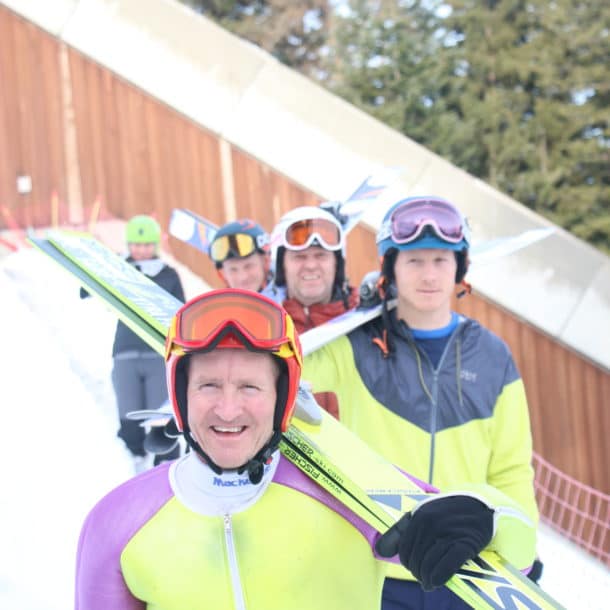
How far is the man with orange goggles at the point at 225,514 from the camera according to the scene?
1.42m

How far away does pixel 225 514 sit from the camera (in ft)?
4.87

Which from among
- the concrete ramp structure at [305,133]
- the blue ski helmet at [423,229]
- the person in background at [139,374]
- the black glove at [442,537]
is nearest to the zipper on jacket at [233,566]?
the black glove at [442,537]

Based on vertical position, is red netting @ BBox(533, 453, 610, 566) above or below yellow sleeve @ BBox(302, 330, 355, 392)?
below

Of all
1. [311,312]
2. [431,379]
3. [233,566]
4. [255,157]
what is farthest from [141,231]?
[233,566]

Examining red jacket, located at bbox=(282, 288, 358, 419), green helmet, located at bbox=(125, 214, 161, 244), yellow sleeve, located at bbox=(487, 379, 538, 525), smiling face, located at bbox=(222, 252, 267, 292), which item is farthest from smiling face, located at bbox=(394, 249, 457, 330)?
green helmet, located at bbox=(125, 214, 161, 244)

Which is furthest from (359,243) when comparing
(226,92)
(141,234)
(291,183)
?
(141,234)

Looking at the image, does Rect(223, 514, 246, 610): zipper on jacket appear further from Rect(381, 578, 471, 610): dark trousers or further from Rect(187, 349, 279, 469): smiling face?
Rect(381, 578, 471, 610): dark trousers

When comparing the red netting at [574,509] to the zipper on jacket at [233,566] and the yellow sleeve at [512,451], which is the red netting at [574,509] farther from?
the zipper on jacket at [233,566]

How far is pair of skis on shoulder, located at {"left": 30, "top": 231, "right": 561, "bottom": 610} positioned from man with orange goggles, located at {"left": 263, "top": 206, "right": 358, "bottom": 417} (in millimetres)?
874

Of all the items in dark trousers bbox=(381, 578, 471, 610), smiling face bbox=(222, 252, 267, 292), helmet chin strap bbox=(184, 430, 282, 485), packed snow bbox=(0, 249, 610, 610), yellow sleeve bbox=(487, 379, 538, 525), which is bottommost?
packed snow bbox=(0, 249, 610, 610)

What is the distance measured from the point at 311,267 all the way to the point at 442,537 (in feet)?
6.79

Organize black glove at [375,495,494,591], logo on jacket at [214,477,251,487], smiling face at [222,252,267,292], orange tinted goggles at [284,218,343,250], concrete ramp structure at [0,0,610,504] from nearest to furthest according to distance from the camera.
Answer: black glove at [375,495,494,591]
logo on jacket at [214,477,251,487]
orange tinted goggles at [284,218,343,250]
smiling face at [222,252,267,292]
concrete ramp structure at [0,0,610,504]

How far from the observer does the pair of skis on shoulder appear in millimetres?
1384

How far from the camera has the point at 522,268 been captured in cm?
693
